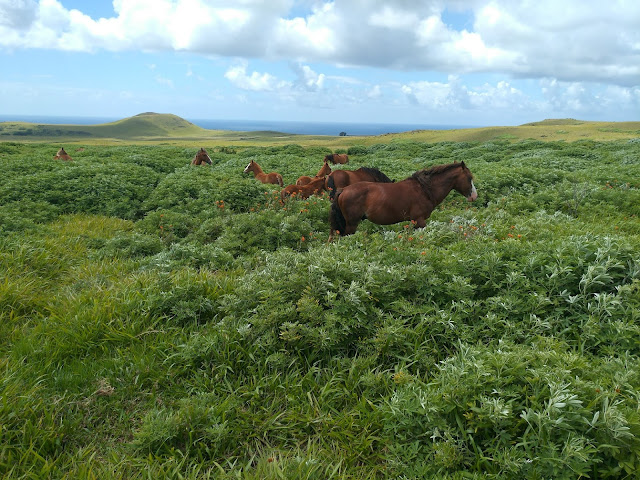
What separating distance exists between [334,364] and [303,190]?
31.5ft

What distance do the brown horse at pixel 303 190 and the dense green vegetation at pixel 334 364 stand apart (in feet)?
18.0

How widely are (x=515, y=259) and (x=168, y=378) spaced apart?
5.06m

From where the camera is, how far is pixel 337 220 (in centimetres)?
985

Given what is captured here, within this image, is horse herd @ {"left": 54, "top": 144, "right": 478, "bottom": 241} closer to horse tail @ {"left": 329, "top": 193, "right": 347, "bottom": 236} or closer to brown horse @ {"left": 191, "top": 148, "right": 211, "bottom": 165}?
horse tail @ {"left": 329, "top": 193, "right": 347, "bottom": 236}

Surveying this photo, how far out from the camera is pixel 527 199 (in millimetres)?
12477

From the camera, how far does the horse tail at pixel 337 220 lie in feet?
32.0

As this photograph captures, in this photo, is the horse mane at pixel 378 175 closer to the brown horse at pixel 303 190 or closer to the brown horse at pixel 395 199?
the brown horse at pixel 395 199

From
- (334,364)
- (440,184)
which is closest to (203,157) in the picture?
(440,184)

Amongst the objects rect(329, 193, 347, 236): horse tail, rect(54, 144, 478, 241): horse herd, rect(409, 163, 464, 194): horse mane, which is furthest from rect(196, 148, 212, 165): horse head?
rect(409, 163, 464, 194): horse mane

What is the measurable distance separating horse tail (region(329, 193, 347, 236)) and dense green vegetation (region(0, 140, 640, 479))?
2.48 meters

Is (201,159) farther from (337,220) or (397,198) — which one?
(397,198)

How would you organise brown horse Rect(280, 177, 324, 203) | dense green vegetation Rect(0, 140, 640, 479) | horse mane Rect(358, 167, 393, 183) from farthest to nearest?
brown horse Rect(280, 177, 324, 203) < horse mane Rect(358, 167, 393, 183) < dense green vegetation Rect(0, 140, 640, 479)

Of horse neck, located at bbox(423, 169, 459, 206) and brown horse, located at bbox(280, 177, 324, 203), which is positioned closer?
horse neck, located at bbox(423, 169, 459, 206)

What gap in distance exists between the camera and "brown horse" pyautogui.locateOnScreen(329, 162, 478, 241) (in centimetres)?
945
